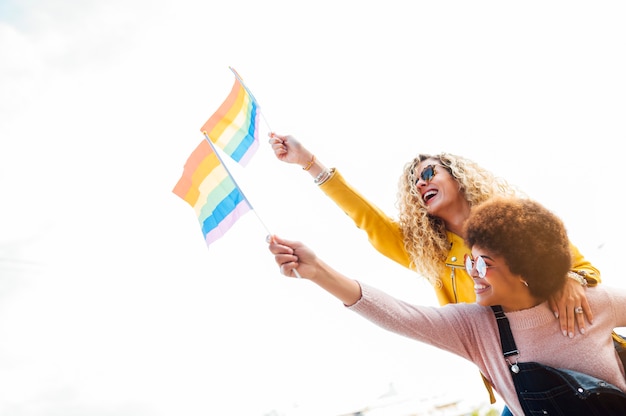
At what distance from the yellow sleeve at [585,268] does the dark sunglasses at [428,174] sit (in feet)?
2.26

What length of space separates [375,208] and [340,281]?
1072mm

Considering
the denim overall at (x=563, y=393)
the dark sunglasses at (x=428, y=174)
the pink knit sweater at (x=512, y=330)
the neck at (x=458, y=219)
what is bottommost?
the denim overall at (x=563, y=393)

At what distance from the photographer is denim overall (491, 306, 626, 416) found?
1283 mm

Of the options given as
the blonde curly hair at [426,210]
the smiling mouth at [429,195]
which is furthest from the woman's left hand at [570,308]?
the smiling mouth at [429,195]

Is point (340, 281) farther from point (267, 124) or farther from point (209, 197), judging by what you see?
point (267, 124)

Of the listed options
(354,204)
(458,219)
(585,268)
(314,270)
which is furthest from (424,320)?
(354,204)

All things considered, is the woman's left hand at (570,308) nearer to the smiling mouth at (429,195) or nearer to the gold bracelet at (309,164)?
the smiling mouth at (429,195)

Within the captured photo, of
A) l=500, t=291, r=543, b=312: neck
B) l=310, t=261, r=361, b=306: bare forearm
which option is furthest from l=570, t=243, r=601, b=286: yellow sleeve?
l=310, t=261, r=361, b=306: bare forearm

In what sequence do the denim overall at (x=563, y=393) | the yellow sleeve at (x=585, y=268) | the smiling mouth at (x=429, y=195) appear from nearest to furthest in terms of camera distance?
the denim overall at (x=563, y=393) < the yellow sleeve at (x=585, y=268) < the smiling mouth at (x=429, y=195)

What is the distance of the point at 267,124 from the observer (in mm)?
2738

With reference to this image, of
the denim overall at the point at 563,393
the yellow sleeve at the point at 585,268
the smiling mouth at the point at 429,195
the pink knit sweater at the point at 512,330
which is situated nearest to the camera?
the denim overall at the point at 563,393

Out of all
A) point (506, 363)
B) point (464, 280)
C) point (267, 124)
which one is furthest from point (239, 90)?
point (506, 363)

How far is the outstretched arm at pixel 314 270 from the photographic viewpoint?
53.1 inches

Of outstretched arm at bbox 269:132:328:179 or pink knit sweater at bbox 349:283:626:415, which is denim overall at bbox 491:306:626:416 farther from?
outstretched arm at bbox 269:132:328:179
